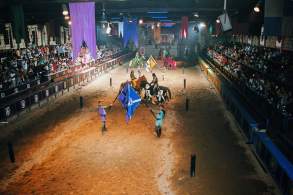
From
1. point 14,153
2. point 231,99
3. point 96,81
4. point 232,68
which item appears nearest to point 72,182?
point 14,153

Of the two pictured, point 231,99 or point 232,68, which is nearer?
point 231,99

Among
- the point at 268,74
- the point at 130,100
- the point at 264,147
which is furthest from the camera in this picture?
the point at 268,74

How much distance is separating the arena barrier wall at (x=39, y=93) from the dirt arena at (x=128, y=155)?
671 mm

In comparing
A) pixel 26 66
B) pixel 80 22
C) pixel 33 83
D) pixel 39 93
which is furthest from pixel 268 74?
pixel 26 66

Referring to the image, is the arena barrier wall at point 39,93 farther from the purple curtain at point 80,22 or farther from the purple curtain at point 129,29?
the purple curtain at point 129,29

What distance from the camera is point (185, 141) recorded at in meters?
13.3

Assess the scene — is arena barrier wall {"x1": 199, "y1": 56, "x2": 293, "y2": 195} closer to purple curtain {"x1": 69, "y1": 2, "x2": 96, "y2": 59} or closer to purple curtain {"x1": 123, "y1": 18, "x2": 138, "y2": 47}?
purple curtain {"x1": 69, "y1": 2, "x2": 96, "y2": 59}

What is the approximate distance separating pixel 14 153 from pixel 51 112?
6358mm

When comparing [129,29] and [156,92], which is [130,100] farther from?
[129,29]

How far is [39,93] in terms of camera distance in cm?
1945

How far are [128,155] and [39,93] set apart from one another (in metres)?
10.5

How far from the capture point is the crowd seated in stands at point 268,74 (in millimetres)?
13386

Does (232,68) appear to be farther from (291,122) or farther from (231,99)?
(291,122)

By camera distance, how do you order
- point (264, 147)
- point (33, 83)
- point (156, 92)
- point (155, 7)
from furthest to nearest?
1. point (155, 7)
2. point (156, 92)
3. point (33, 83)
4. point (264, 147)
